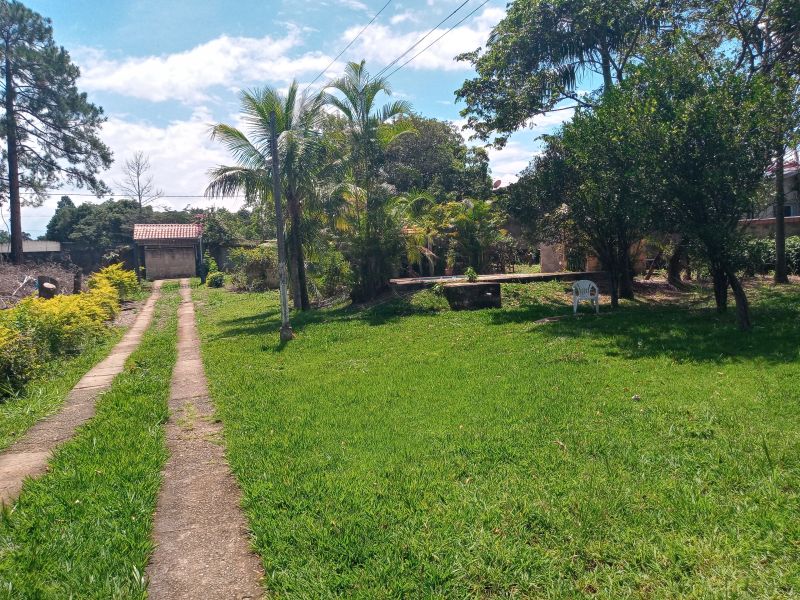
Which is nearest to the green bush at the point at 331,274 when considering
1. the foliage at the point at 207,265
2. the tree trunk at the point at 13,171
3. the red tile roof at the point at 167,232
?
the tree trunk at the point at 13,171

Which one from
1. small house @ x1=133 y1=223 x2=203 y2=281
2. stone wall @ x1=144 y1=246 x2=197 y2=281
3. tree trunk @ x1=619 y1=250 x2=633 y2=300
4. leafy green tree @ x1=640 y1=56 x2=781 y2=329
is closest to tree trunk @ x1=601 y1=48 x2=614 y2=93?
tree trunk @ x1=619 y1=250 x2=633 y2=300

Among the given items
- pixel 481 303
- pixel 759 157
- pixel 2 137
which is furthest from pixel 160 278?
pixel 759 157

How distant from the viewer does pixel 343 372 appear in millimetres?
8883

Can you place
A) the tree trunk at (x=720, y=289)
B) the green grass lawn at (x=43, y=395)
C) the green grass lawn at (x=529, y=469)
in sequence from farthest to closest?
1. the tree trunk at (x=720, y=289)
2. the green grass lawn at (x=43, y=395)
3. the green grass lawn at (x=529, y=469)

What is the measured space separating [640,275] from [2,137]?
27112 mm

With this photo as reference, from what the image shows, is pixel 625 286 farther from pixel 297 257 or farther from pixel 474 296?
pixel 297 257

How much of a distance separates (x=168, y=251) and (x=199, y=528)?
34.6 metres

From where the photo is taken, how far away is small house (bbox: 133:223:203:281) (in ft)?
116

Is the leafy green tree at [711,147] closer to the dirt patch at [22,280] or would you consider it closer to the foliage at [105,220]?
the dirt patch at [22,280]

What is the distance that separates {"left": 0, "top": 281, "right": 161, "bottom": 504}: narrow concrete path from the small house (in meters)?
26.4

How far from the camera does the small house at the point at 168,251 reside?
116 ft

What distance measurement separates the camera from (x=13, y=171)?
27344 mm

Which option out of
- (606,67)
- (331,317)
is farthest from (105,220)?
(606,67)

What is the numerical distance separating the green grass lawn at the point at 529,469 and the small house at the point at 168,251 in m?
28.4
